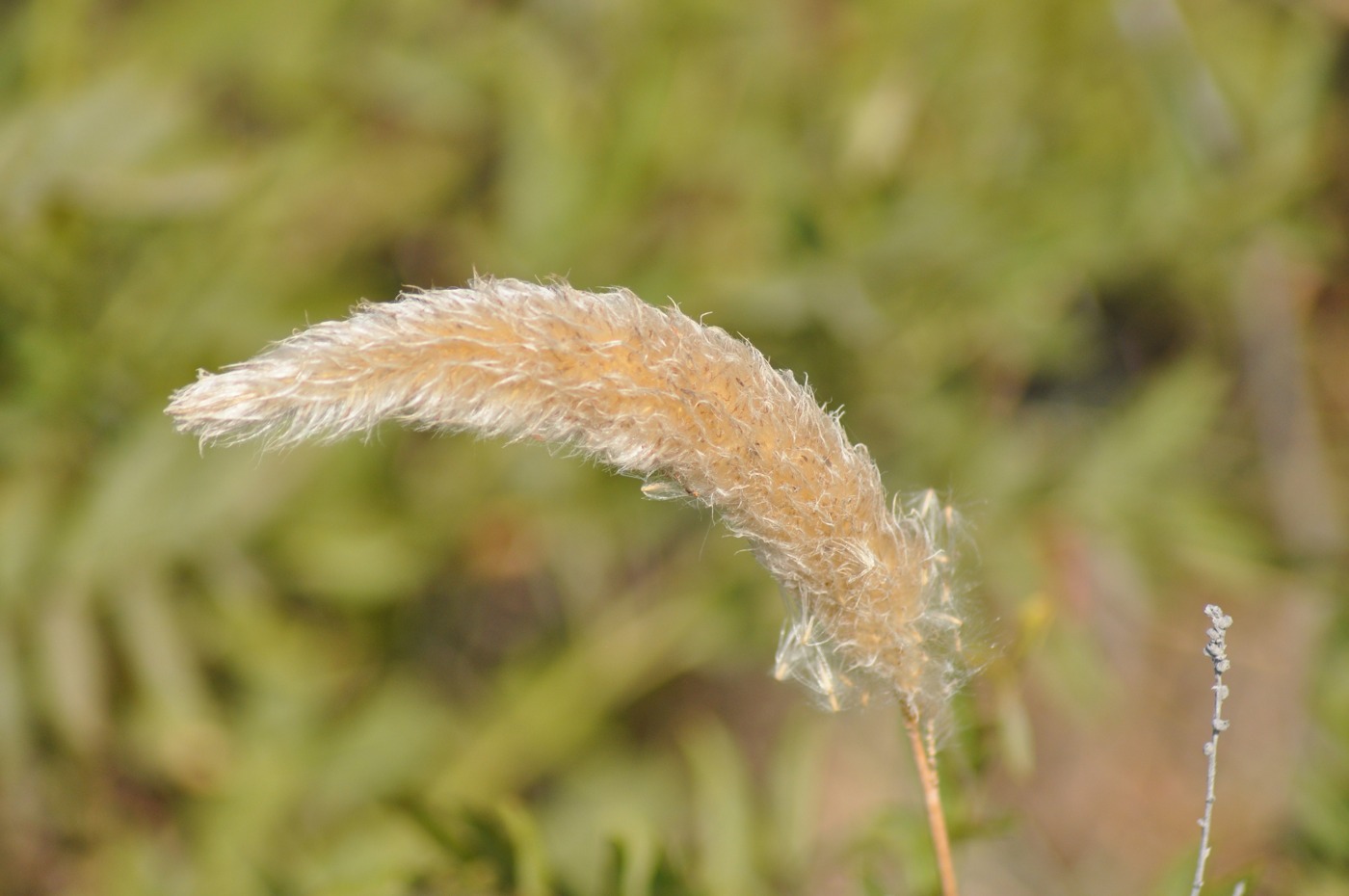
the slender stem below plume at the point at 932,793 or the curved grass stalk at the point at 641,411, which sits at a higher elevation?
the curved grass stalk at the point at 641,411

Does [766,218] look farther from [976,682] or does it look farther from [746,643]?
[976,682]

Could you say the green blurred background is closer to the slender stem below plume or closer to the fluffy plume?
the slender stem below plume

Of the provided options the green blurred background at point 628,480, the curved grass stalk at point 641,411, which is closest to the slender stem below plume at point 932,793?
the curved grass stalk at point 641,411

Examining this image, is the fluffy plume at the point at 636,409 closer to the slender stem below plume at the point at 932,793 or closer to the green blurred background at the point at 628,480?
the slender stem below plume at the point at 932,793

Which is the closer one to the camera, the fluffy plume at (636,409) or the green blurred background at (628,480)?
the fluffy plume at (636,409)


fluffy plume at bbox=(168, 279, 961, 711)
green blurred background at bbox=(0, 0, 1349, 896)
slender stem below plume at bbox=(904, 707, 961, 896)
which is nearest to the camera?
fluffy plume at bbox=(168, 279, 961, 711)

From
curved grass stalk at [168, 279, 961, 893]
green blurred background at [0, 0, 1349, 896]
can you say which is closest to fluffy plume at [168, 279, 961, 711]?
curved grass stalk at [168, 279, 961, 893]

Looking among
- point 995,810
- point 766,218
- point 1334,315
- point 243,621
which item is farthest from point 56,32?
point 1334,315
